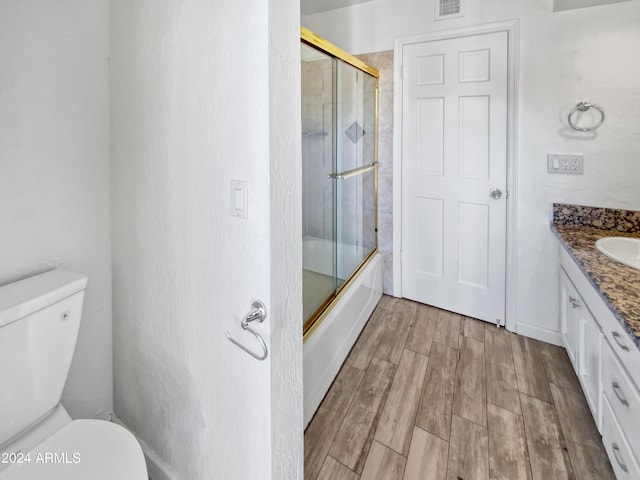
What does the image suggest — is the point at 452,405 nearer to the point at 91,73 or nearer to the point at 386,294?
the point at 386,294

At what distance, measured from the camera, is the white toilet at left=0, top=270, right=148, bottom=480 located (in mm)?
969

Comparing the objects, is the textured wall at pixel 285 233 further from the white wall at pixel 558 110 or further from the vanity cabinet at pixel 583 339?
the white wall at pixel 558 110

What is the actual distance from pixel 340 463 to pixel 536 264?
1798 millimetres

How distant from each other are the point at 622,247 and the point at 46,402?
2.61 m

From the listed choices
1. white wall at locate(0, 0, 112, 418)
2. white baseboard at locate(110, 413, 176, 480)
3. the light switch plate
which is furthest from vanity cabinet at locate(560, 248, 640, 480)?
white wall at locate(0, 0, 112, 418)

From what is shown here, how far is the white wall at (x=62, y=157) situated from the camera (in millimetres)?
1164

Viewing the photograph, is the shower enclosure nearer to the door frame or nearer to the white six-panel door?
the door frame

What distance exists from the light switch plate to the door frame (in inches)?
81.9

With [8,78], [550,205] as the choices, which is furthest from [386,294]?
[8,78]

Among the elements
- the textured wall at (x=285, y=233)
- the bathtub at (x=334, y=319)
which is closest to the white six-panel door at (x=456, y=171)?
the bathtub at (x=334, y=319)

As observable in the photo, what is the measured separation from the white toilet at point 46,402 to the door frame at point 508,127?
232 centimetres

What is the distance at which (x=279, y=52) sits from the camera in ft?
2.86

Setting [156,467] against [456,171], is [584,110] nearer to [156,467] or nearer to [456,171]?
[456,171]

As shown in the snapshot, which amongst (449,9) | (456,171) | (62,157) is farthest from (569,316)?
(62,157)
